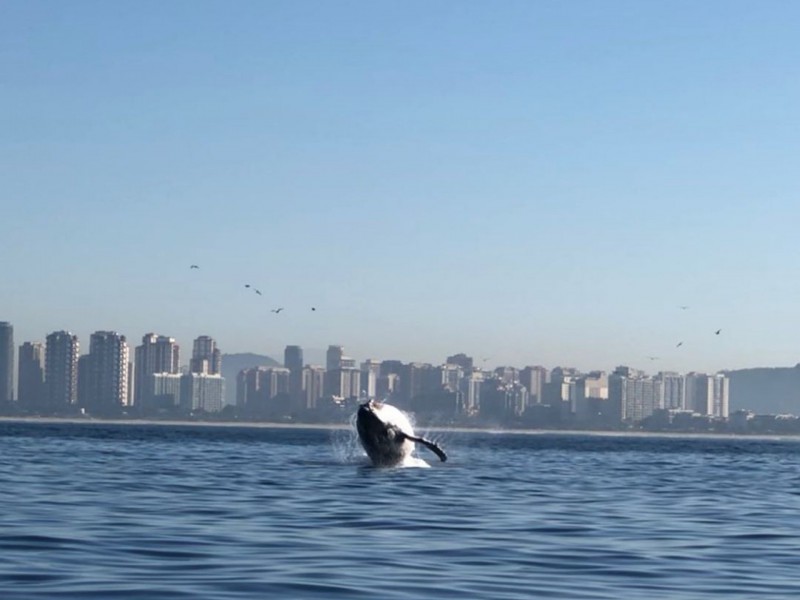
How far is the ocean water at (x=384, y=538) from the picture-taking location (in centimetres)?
2244

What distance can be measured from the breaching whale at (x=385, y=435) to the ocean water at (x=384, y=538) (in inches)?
126

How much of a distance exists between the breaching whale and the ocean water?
10.5ft

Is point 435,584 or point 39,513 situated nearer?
point 435,584

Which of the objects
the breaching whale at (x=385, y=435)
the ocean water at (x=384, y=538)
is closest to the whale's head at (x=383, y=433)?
the breaching whale at (x=385, y=435)

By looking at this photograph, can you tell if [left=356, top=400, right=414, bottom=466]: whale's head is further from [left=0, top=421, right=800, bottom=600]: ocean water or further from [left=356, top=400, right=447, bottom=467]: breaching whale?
[left=0, top=421, right=800, bottom=600]: ocean water

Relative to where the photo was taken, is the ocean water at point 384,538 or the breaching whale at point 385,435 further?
the breaching whale at point 385,435

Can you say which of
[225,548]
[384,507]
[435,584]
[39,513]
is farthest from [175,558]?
[384,507]

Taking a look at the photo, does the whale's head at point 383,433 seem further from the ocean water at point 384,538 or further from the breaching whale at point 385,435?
the ocean water at point 384,538

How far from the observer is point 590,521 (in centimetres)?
3312

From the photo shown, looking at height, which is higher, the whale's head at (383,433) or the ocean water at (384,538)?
the whale's head at (383,433)

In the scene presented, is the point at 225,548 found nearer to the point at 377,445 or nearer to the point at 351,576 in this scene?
the point at 351,576

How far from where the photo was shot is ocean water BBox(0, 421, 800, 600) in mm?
22438

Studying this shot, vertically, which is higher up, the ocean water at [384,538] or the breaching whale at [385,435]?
the breaching whale at [385,435]

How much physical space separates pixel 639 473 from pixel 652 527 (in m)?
30.0
